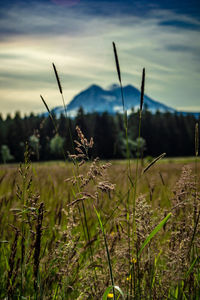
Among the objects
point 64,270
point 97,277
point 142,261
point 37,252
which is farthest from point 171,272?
point 37,252

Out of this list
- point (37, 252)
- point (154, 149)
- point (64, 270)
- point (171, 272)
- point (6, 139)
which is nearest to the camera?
point (37, 252)

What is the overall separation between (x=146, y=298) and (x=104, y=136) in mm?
87542

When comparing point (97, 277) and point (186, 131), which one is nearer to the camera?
point (97, 277)

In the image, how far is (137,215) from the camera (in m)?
1.49

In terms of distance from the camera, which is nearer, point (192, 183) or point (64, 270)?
point (64, 270)

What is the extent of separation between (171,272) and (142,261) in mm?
157

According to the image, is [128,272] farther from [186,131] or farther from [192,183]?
[186,131]

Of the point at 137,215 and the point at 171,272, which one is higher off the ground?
the point at 137,215

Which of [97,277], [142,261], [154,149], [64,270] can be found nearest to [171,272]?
[142,261]

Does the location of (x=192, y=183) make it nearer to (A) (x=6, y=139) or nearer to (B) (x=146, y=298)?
(B) (x=146, y=298)

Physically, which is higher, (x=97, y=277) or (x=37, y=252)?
(x=37, y=252)

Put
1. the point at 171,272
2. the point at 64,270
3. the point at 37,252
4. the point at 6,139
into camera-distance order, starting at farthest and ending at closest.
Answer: the point at 6,139 < the point at 171,272 < the point at 64,270 < the point at 37,252

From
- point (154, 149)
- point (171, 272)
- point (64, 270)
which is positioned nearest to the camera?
point (64, 270)

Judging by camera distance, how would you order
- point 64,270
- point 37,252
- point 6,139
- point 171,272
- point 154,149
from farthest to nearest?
point 154,149, point 6,139, point 171,272, point 64,270, point 37,252
